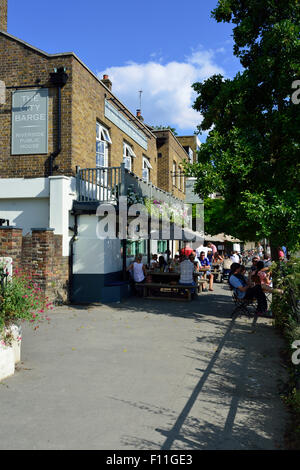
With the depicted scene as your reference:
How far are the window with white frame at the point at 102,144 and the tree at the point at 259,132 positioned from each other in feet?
17.3

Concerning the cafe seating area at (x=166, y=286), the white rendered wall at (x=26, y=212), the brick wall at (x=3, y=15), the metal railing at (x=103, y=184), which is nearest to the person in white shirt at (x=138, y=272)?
the cafe seating area at (x=166, y=286)

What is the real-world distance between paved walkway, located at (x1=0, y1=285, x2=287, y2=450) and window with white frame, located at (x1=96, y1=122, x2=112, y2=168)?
24.7 feet

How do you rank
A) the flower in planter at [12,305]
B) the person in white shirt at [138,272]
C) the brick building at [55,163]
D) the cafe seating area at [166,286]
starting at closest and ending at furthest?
the flower in planter at [12,305], the brick building at [55,163], the cafe seating area at [166,286], the person in white shirt at [138,272]

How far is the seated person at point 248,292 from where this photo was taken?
9.54m

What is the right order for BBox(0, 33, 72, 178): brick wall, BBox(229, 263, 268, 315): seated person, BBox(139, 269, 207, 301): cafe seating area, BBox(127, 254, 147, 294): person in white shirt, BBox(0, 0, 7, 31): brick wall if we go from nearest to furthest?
BBox(229, 263, 268, 315): seated person → BBox(0, 33, 72, 178): brick wall → BBox(139, 269, 207, 301): cafe seating area → BBox(127, 254, 147, 294): person in white shirt → BBox(0, 0, 7, 31): brick wall

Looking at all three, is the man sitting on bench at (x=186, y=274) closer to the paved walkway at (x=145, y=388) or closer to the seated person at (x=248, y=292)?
the seated person at (x=248, y=292)

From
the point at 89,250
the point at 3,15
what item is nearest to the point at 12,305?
the point at 89,250

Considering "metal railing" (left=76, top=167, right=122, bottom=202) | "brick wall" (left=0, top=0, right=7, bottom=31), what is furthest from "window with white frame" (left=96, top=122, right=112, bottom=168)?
"brick wall" (left=0, top=0, right=7, bottom=31)

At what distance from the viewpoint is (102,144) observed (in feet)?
47.6

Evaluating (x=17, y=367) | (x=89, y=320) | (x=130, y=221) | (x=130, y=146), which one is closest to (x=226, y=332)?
(x=89, y=320)

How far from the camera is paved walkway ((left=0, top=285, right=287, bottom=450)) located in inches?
145

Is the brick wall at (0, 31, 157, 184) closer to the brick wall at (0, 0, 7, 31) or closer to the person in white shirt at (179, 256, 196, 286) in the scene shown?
the brick wall at (0, 0, 7, 31)

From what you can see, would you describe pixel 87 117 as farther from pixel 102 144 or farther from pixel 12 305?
pixel 12 305

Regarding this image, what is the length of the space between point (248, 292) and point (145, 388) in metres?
5.29
